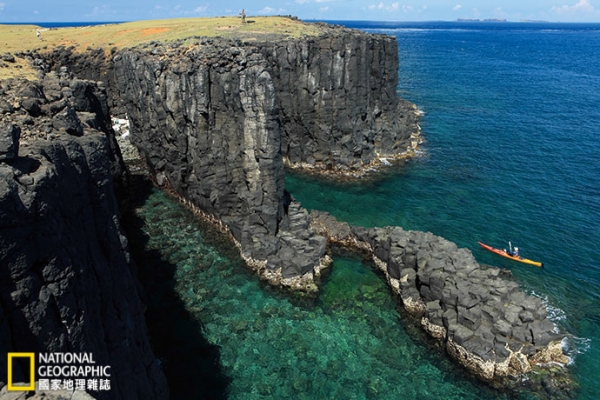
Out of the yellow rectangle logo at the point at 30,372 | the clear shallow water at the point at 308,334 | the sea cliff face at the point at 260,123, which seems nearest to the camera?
the yellow rectangle logo at the point at 30,372

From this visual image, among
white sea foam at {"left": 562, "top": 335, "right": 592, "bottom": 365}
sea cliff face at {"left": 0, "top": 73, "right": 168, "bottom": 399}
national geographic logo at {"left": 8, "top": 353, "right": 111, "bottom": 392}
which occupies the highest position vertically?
sea cliff face at {"left": 0, "top": 73, "right": 168, "bottom": 399}

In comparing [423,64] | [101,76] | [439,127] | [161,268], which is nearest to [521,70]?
[423,64]

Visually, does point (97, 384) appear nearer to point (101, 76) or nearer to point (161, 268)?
point (161, 268)

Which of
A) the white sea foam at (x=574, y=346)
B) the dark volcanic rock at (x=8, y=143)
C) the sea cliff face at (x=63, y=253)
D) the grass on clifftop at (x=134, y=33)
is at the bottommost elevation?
the white sea foam at (x=574, y=346)

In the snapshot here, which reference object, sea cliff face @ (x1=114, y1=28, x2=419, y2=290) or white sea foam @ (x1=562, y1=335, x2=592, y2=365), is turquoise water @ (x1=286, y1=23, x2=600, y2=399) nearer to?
white sea foam @ (x1=562, y1=335, x2=592, y2=365)

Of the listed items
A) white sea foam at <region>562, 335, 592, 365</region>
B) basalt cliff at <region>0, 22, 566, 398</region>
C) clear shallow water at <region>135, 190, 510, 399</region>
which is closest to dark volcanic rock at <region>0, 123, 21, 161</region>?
basalt cliff at <region>0, 22, 566, 398</region>

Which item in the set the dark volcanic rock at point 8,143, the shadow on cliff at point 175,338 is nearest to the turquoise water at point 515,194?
the shadow on cliff at point 175,338

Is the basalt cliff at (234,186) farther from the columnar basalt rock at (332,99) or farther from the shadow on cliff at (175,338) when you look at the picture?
the shadow on cliff at (175,338)
